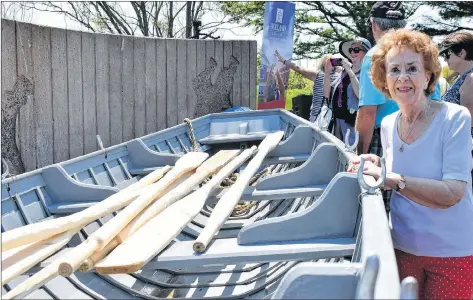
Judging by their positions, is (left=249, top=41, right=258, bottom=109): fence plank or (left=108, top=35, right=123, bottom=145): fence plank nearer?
(left=108, top=35, right=123, bottom=145): fence plank

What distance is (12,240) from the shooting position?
2637 mm

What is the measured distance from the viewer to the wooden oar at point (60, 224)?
8.73ft

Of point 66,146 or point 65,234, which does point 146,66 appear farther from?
point 65,234

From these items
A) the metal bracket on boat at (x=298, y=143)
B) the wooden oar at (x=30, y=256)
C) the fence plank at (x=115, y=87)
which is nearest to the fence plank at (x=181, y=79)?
the fence plank at (x=115, y=87)

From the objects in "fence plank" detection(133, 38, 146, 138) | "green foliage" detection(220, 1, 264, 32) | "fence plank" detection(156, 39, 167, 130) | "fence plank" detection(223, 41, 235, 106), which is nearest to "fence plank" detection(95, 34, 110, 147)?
"fence plank" detection(133, 38, 146, 138)

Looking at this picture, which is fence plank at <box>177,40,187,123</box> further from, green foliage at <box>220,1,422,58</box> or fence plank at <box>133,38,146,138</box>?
green foliage at <box>220,1,422,58</box>

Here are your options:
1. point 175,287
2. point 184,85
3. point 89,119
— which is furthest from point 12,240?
point 184,85

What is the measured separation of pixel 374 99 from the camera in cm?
338

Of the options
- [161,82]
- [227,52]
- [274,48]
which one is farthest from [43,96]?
[274,48]

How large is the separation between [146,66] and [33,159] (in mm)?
3183

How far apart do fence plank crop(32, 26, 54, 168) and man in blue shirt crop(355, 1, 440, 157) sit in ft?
13.8

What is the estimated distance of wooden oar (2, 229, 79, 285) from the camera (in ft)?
7.89

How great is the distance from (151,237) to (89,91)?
5547 millimetres

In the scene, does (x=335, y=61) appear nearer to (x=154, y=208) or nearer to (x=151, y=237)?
(x=154, y=208)
